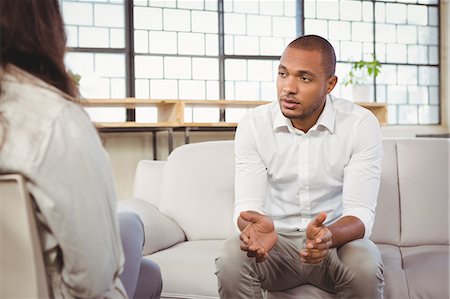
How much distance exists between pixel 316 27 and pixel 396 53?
1.01 meters

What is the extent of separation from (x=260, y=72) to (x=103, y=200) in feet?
18.8

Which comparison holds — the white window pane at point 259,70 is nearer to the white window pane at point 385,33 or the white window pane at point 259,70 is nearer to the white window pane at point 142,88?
the white window pane at point 142,88

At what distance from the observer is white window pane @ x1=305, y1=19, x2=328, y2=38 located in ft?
22.1

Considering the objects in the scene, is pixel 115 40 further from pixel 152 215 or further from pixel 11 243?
pixel 11 243

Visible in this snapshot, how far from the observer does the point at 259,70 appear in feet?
21.6

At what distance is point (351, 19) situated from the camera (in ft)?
22.7

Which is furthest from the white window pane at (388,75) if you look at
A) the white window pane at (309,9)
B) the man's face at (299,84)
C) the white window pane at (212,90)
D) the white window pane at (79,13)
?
the man's face at (299,84)

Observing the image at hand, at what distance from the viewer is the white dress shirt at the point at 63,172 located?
878 millimetres

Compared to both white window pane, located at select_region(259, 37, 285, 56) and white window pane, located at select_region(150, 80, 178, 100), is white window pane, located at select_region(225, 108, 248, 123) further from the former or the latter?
white window pane, located at select_region(259, 37, 285, 56)

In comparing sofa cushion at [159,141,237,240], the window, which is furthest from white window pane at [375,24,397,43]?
sofa cushion at [159,141,237,240]

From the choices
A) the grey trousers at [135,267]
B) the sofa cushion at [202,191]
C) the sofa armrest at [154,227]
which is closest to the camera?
the grey trousers at [135,267]

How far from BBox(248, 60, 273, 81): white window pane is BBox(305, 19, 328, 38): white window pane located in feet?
1.88

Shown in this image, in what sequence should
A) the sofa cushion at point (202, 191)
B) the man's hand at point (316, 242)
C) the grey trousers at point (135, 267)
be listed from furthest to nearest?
the sofa cushion at point (202, 191), the man's hand at point (316, 242), the grey trousers at point (135, 267)

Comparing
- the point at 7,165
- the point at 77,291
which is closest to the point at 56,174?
the point at 7,165
